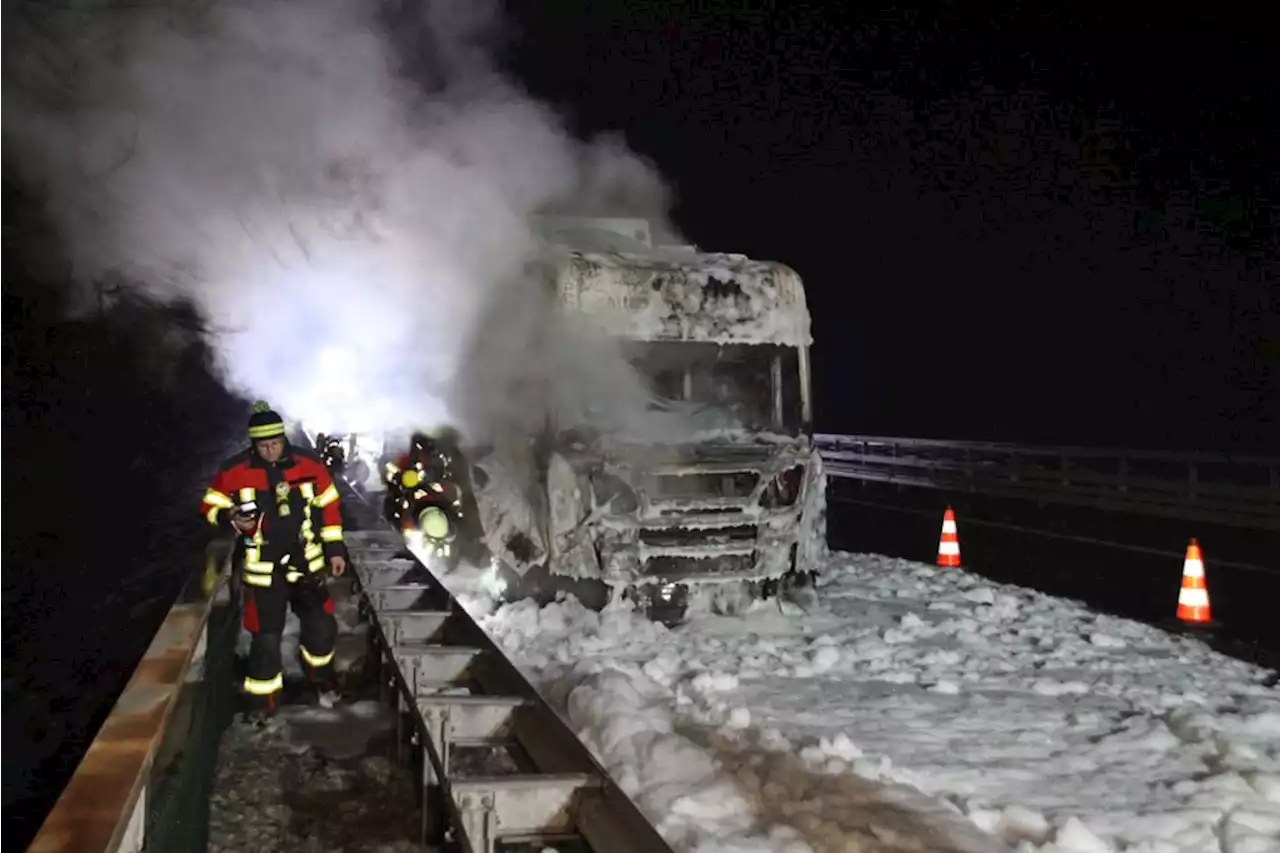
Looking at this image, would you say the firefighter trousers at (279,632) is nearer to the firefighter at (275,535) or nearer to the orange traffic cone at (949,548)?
the firefighter at (275,535)

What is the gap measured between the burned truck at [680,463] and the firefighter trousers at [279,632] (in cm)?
247

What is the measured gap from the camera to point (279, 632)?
6.45 meters

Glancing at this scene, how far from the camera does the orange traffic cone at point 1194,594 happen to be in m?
9.00

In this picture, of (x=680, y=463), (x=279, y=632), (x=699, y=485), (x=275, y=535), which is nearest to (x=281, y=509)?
(x=275, y=535)

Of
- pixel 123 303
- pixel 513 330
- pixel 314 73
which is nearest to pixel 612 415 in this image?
pixel 513 330

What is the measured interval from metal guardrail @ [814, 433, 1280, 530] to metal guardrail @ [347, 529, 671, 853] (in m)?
8.02

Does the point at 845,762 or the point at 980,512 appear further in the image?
the point at 980,512

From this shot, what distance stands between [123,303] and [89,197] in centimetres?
494

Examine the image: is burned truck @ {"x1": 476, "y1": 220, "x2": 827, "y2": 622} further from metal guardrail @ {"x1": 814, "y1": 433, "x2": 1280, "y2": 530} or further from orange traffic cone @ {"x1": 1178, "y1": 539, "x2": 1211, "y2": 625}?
metal guardrail @ {"x1": 814, "y1": 433, "x2": 1280, "y2": 530}

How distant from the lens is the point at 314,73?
404 inches

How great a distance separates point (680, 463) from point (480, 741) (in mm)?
3764

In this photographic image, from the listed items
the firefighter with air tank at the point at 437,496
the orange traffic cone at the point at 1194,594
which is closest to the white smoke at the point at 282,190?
the firefighter with air tank at the point at 437,496

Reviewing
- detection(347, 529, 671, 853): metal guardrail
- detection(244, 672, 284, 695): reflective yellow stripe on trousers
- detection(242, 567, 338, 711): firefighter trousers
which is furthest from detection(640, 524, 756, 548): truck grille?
detection(244, 672, 284, 695): reflective yellow stripe on trousers

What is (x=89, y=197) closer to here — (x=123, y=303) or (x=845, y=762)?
(x=123, y=303)
